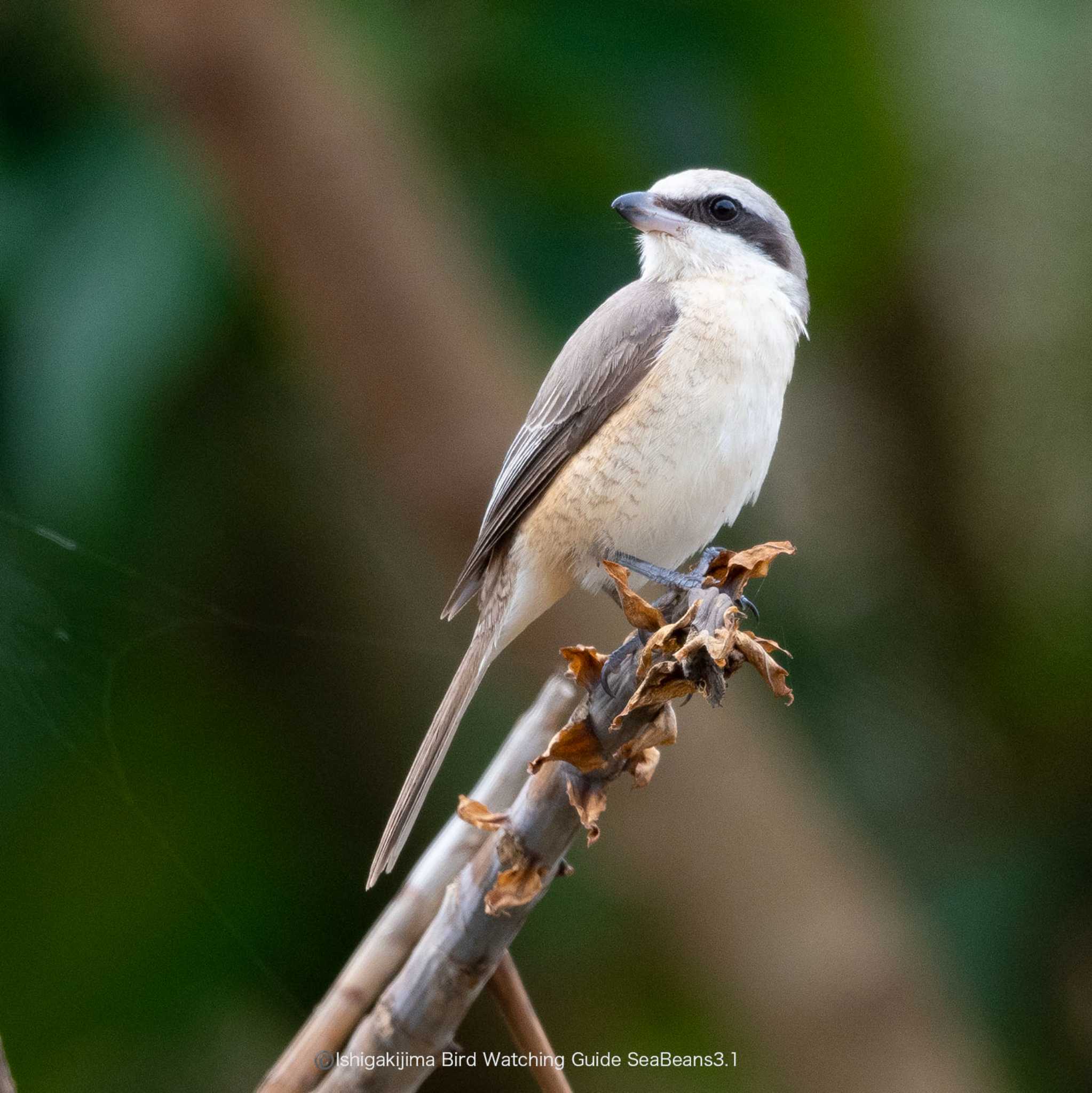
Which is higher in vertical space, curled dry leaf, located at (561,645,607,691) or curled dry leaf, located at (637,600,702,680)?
curled dry leaf, located at (637,600,702,680)

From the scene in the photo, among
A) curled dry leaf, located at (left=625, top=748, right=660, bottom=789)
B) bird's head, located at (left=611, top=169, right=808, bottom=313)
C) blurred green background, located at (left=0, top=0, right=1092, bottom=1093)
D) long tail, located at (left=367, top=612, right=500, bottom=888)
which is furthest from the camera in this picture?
blurred green background, located at (left=0, top=0, right=1092, bottom=1093)

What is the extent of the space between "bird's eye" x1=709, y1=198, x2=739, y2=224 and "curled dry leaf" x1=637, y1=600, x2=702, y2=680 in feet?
3.30

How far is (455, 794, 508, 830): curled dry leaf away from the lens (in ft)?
4.14

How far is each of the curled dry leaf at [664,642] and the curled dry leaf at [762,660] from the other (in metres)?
0.05

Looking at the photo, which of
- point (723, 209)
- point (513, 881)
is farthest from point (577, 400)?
point (513, 881)

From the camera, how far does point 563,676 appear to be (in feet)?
5.39

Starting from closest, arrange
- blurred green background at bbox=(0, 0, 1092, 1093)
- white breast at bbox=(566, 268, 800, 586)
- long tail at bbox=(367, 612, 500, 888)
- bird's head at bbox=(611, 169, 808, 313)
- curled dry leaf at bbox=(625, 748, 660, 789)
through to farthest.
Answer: curled dry leaf at bbox=(625, 748, 660, 789), long tail at bbox=(367, 612, 500, 888), white breast at bbox=(566, 268, 800, 586), bird's head at bbox=(611, 169, 808, 313), blurred green background at bbox=(0, 0, 1092, 1093)

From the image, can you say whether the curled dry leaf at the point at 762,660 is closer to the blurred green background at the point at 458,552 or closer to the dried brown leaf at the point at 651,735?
the dried brown leaf at the point at 651,735

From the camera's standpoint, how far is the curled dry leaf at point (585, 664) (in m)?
1.22

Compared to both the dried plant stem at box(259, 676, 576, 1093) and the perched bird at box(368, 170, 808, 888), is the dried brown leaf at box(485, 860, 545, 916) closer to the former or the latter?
the dried plant stem at box(259, 676, 576, 1093)

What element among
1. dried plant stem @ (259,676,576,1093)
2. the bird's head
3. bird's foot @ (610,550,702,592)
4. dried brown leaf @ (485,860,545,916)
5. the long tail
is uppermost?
the bird's head

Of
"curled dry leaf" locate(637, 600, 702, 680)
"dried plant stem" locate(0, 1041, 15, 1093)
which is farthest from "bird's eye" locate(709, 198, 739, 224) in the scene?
"dried plant stem" locate(0, 1041, 15, 1093)

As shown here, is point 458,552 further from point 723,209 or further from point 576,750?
point 576,750

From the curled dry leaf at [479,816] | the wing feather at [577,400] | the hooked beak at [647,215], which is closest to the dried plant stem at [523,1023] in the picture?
the curled dry leaf at [479,816]
